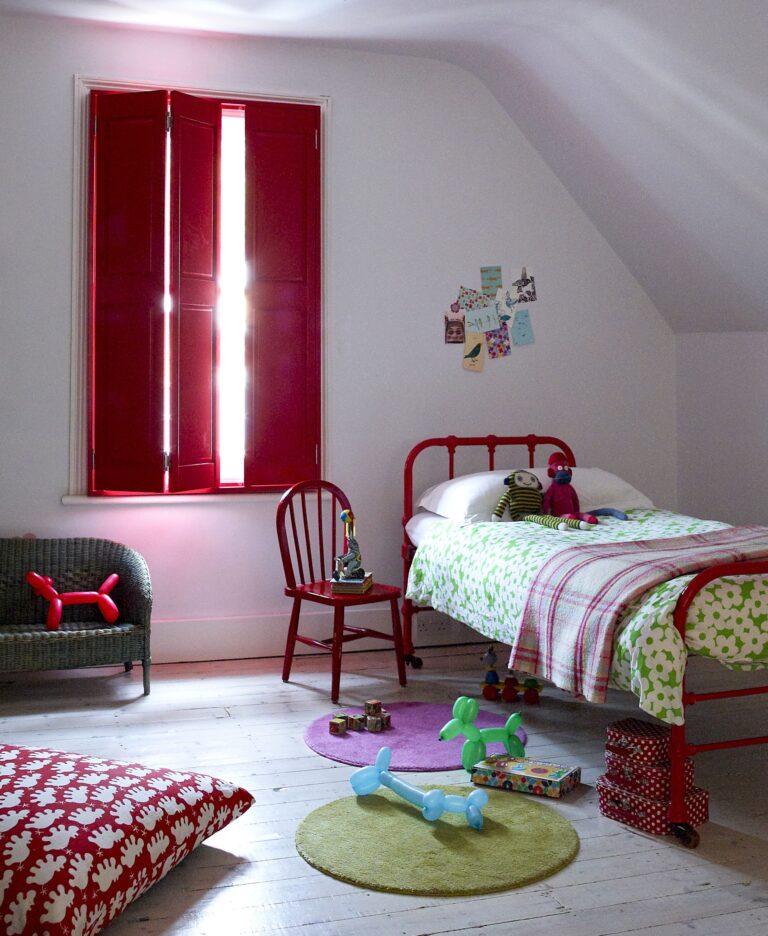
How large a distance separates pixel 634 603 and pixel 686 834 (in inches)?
22.7

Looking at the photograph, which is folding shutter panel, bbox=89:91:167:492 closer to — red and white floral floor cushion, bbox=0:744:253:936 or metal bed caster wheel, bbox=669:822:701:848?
red and white floral floor cushion, bbox=0:744:253:936

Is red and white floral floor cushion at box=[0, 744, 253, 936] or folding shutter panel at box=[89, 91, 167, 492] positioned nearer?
red and white floral floor cushion at box=[0, 744, 253, 936]

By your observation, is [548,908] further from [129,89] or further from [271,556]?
[129,89]

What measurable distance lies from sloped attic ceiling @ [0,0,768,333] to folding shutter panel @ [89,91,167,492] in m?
0.46

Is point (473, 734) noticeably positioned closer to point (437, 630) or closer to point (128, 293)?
point (437, 630)

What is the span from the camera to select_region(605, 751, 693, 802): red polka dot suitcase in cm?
262

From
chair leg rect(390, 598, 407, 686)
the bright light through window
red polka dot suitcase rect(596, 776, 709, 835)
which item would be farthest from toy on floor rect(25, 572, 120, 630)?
red polka dot suitcase rect(596, 776, 709, 835)

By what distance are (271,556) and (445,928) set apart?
2.54 m

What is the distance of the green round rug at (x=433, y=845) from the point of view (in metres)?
2.35

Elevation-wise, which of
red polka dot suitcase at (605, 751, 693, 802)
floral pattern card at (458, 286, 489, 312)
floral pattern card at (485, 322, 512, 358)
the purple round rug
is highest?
floral pattern card at (458, 286, 489, 312)

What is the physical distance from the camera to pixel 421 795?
8.82ft

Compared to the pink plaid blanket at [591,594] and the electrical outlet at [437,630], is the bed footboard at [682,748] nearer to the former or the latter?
the pink plaid blanket at [591,594]

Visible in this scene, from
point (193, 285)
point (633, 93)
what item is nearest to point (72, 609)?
point (193, 285)

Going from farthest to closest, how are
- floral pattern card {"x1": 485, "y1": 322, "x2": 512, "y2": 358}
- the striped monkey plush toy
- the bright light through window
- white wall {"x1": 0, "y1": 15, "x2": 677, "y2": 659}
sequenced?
floral pattern card {"x1": 485, "y1": 322, "x2": 512, "y2": 358}
the bright light through window
white wall {"x1": 0, "y1": 15, "x2": 677, "y2": 659}
the striped monkey plush toy
